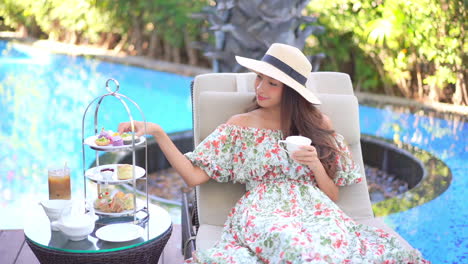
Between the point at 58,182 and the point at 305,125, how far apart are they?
110cm

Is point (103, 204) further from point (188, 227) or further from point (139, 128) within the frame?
point (188, 227)

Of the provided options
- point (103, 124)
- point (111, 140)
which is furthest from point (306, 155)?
point (103, 124)

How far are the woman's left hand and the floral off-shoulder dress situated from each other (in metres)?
0.17

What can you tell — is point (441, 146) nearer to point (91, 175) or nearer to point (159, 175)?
point (159, 175)

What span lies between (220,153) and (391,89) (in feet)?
20.4

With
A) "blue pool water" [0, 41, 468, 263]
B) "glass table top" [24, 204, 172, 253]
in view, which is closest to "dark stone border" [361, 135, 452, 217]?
"blue pool water" [0, 41, 468, 263]

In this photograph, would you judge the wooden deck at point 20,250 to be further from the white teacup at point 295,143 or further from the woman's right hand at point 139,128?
the white teacup at point 295,143

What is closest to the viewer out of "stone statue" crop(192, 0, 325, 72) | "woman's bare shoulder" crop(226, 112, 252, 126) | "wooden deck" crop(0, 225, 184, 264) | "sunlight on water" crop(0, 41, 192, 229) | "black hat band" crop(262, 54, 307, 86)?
"black hat band" crop(262, 54, 307, 86)

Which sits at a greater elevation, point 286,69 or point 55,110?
point 286,69

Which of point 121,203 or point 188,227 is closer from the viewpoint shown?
point 121,203

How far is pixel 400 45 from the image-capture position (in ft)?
25.7

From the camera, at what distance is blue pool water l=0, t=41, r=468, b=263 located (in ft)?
12.5

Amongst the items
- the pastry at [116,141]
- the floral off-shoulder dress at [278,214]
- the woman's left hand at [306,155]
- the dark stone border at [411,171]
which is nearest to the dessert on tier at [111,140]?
the pastry at [116,141]

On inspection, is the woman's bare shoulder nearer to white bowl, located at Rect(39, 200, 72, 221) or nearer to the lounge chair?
the lounge chair
